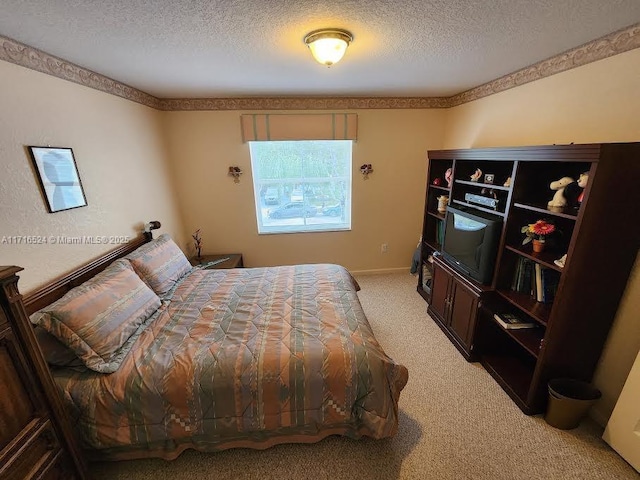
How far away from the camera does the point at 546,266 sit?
1629 millimetres

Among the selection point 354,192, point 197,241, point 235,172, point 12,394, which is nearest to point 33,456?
point 12,394

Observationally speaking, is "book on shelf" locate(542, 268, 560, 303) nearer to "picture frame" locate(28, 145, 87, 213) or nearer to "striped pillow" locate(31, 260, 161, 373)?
"striped pillow" locate(31, 260, 161, 373)

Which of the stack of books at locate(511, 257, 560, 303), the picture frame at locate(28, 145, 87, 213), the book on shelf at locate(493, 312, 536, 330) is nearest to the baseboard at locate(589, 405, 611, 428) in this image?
the book on shelf at locate(493, 312, 536, 330)

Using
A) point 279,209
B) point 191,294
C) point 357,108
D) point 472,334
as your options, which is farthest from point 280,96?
point 472,334

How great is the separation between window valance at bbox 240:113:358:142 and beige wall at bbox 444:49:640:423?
1.58 m

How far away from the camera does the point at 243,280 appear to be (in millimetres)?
2324

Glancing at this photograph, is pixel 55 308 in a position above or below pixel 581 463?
above

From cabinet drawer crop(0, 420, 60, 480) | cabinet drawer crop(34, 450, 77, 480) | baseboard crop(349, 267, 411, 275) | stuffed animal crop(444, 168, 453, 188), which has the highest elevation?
stuffed animal crop(444, 168, 453, 188)

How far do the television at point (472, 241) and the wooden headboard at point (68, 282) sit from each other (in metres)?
2.65

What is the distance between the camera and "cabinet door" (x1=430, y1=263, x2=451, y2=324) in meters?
2.47

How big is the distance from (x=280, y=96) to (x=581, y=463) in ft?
12.1

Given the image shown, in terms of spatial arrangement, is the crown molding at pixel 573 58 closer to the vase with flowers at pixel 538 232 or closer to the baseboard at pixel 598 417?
the vase with flowers at pixel 538 232

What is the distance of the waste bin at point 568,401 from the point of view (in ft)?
5.06

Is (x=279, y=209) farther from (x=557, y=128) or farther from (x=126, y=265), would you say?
(x=557, y=128)
